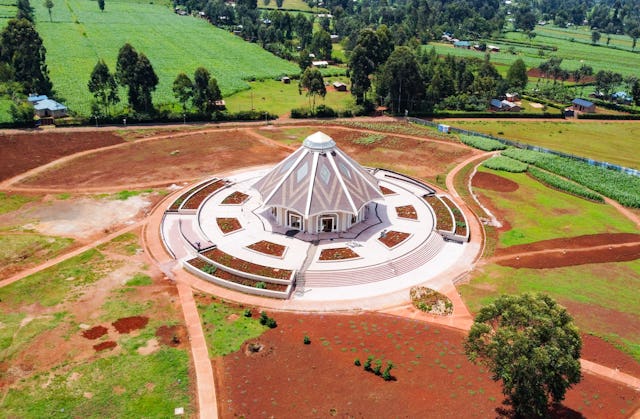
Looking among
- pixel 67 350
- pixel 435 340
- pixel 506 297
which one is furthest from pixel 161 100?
pixel 506 297

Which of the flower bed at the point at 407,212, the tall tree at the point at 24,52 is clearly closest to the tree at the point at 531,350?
the flower bed at the point at 407,212

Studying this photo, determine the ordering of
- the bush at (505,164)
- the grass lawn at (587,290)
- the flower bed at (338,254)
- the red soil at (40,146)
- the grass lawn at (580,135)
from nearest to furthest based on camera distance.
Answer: the grass lawn at (587,290)
the flower bed at (338,254)
the red soil at (40,146)
the bush at (505,164)
the grass lawn at (580,135)

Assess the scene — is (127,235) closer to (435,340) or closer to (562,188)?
(435,340)

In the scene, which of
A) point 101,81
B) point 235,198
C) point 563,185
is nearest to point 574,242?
point 563,185

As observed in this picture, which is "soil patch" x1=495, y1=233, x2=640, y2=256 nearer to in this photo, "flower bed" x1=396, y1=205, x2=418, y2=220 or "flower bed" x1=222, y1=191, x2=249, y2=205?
"flower bed" x1=396, y1=205, x2=418, y2=220

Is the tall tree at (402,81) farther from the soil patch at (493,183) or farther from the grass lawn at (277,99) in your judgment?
the soil patch at (493,183)

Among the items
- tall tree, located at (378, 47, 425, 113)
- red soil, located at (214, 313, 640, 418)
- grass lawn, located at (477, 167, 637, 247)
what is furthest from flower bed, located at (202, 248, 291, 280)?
tall tree, located at (378, 47, 425, 113)
